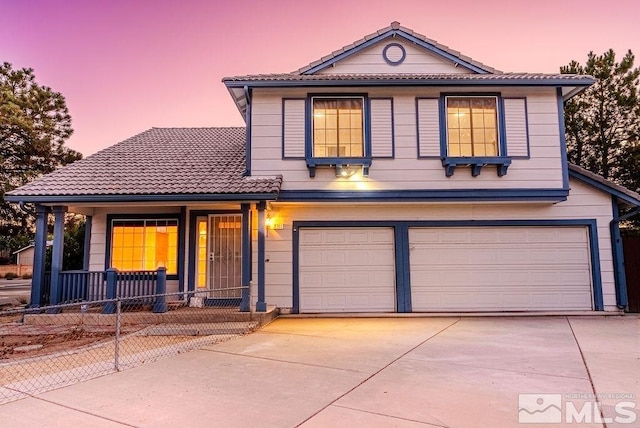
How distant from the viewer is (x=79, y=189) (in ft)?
27.2

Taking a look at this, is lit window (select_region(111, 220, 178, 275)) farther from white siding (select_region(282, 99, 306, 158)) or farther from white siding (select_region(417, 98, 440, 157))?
white siding (select_region(417, 98, 440, 157))

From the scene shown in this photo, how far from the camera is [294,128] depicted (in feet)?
30.1

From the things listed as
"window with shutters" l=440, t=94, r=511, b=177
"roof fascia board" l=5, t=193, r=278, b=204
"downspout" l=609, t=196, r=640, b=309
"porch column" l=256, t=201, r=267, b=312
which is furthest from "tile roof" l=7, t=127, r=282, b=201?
"downspout" l=609, t=196, r=640, b=309

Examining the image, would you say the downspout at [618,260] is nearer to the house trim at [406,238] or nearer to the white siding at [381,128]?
the house trim at [406,238]

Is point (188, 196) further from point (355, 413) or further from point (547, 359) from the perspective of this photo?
point (547, 359)

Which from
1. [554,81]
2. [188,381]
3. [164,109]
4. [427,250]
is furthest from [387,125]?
[164,109]

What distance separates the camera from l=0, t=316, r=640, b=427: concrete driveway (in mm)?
3320

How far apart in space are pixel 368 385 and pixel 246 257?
4.83 metres

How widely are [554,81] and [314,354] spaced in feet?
27.1

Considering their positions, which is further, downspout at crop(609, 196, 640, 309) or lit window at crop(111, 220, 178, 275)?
lit window at crop(111, 220, 178, 275)

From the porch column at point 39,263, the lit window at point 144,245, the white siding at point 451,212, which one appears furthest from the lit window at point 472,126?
the porch column at point 39,263

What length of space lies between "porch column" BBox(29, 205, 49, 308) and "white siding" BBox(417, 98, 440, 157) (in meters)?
8.65

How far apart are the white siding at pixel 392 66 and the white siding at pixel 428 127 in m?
1.16

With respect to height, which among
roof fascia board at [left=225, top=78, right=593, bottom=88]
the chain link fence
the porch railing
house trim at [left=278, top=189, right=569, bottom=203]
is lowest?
the chain link fence
